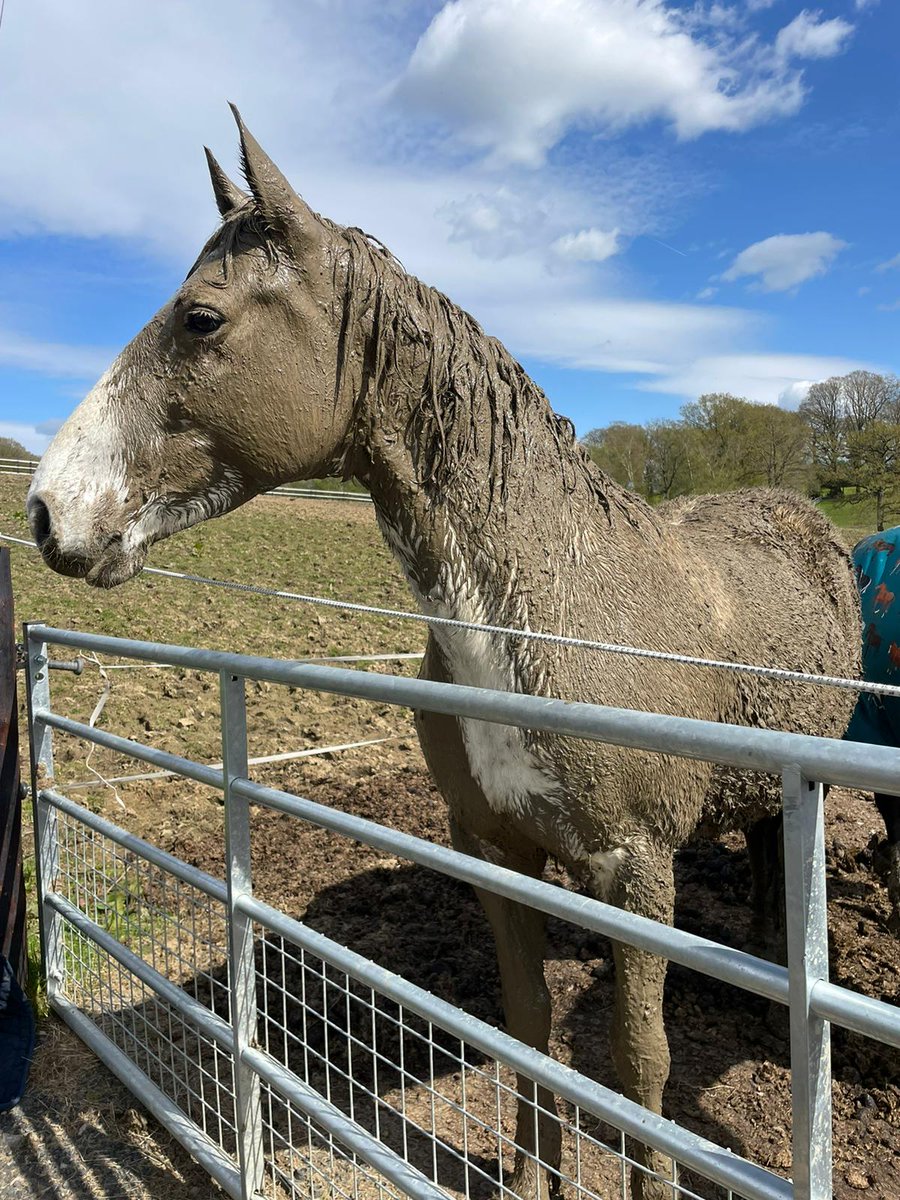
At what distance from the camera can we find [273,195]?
1870 mm

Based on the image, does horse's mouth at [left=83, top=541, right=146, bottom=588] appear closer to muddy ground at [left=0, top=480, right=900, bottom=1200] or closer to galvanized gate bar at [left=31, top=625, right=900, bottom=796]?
galvanized gate bar at [left=31, top=625, right=900, bottom=796]

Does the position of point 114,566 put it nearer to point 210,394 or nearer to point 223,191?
point 210,394

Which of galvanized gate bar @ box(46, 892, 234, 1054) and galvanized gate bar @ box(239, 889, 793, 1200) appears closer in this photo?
galvanized gate bar @ box(239, 889, 793, 1200)

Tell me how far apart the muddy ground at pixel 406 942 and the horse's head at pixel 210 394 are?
6.23 ft

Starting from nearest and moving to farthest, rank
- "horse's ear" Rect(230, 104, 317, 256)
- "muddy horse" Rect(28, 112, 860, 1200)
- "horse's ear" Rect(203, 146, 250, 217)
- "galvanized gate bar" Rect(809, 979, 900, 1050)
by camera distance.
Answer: "galvanized gate bar" Rect(809, 979, 900, 1050)
"horse's ear" Rect(230, 104, 317, 256)
"muddy horse" Rect(28, 112, 860, 1200)
"horse's ear" Rect(203, 146, 250, 217)

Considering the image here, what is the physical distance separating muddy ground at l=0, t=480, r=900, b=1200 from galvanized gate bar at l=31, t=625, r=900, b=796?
5.94 ft

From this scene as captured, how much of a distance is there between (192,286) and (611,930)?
1609 mm

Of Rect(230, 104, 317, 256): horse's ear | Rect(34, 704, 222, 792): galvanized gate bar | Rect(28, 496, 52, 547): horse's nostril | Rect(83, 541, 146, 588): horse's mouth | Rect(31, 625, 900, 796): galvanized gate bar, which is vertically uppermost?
Rect(230, 104, 317, 256): horse's ear

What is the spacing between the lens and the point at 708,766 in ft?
7.55

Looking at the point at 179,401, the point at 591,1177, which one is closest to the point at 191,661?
the point at 179,401

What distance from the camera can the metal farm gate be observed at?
39.0 inches

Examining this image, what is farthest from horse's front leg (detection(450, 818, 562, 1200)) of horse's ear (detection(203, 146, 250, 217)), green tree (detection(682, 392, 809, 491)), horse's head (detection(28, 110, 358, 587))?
green tree (detection(682, 392, 809, 491))

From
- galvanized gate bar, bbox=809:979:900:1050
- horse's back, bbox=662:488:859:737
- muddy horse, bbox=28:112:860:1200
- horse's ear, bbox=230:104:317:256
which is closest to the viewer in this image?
galvanized gate bar, bbox=809:979:900:1050

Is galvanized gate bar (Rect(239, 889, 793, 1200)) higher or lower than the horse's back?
lower
